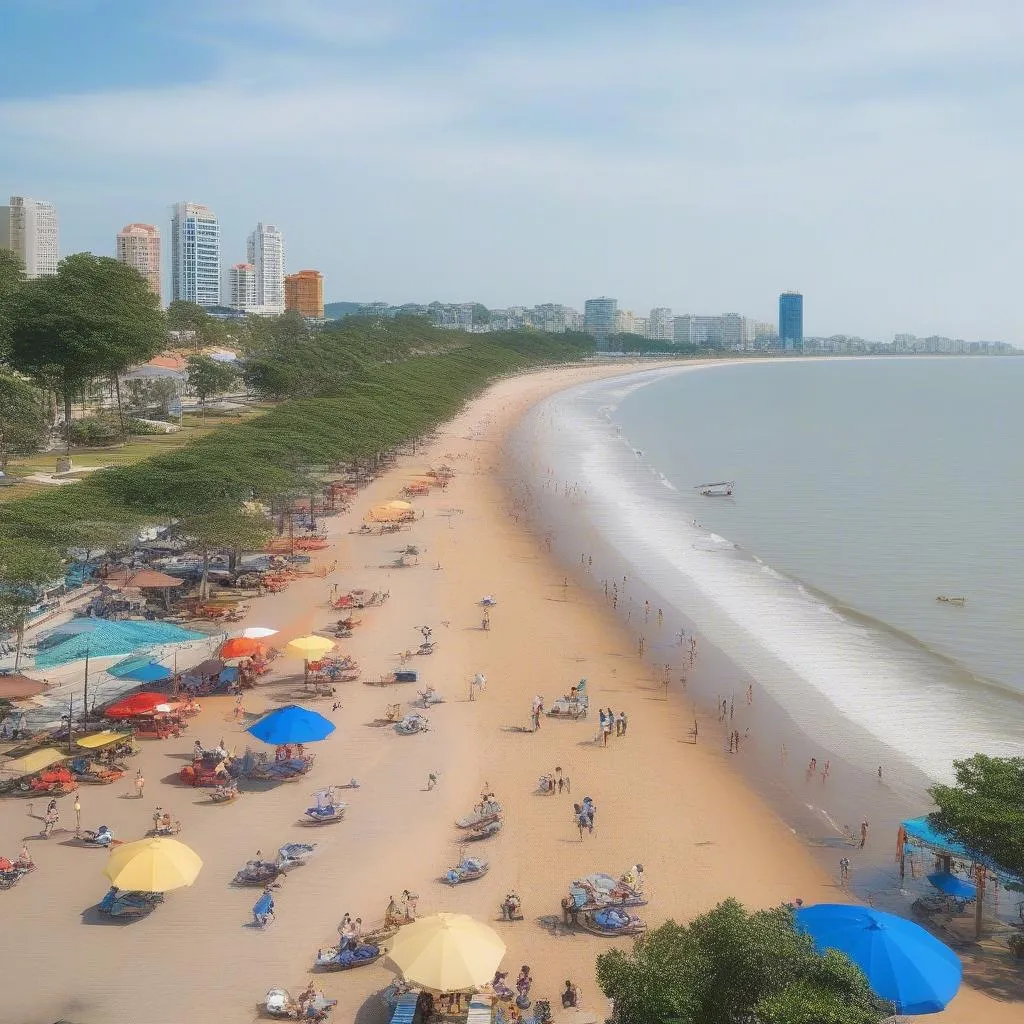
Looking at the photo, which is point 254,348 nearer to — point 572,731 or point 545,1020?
point 572,731

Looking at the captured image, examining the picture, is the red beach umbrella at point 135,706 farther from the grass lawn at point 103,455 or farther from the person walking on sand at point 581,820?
the grass lawn at point 103,455

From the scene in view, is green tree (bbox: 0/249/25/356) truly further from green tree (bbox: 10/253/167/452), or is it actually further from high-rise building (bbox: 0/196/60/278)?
high-rise building (bbox: 0/196/60/278)

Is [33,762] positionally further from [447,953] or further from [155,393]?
[155,393]

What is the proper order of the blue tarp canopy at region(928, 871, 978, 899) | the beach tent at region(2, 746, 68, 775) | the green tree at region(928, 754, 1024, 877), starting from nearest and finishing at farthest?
the green tree at region(928, 754, 1024, 877) → the blue tarp canopy at region(928, 871, 978, 899) → the beach tent at region(2, 746, 68, 775)

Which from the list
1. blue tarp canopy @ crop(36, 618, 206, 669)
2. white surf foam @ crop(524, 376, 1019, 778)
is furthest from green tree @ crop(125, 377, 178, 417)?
blue tarp canopy @ crop(36, 618, 206, 669)

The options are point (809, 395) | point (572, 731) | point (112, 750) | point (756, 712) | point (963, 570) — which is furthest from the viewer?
point (809, 395)

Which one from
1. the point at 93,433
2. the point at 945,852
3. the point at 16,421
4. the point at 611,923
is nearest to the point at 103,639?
the point at 611,923

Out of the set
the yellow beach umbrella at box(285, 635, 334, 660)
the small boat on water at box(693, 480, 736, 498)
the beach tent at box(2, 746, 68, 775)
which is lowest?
the beach tent at box(2, 746, 68, 775)

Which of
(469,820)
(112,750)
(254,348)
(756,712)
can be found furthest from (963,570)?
(254,348)
